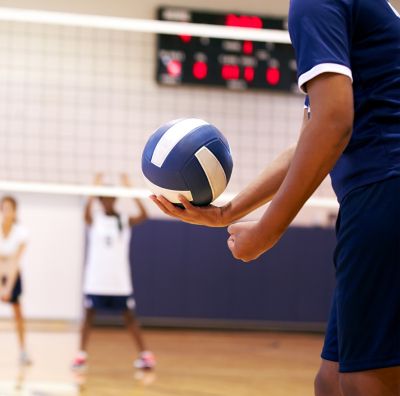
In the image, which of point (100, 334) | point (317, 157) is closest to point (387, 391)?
point (317, 157)

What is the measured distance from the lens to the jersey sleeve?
59.4 inches

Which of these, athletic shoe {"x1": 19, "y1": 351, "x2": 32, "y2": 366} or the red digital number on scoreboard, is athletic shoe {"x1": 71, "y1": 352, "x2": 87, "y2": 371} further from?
the red digital number on scoreboard

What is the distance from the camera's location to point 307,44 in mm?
1537

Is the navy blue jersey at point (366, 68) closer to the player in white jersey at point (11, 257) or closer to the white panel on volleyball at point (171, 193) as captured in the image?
the white panel on volleyball at point (171, 193)

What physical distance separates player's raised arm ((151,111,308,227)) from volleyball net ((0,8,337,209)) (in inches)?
247

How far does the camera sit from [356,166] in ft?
5.29

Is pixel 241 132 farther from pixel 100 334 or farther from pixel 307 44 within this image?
pixel 307 44

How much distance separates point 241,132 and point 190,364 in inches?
137

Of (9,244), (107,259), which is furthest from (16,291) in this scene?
(107,259)

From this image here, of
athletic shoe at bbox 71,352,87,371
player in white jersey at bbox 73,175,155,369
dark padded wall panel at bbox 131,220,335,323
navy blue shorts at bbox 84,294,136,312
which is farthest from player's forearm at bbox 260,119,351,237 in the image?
dark padded wall panel at bbox 131,220,335,323

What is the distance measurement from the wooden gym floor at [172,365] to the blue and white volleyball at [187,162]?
3.18 meters

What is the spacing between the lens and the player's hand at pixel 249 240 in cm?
163

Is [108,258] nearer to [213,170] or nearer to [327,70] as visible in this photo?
[213,170]

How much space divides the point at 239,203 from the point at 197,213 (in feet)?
0.37
